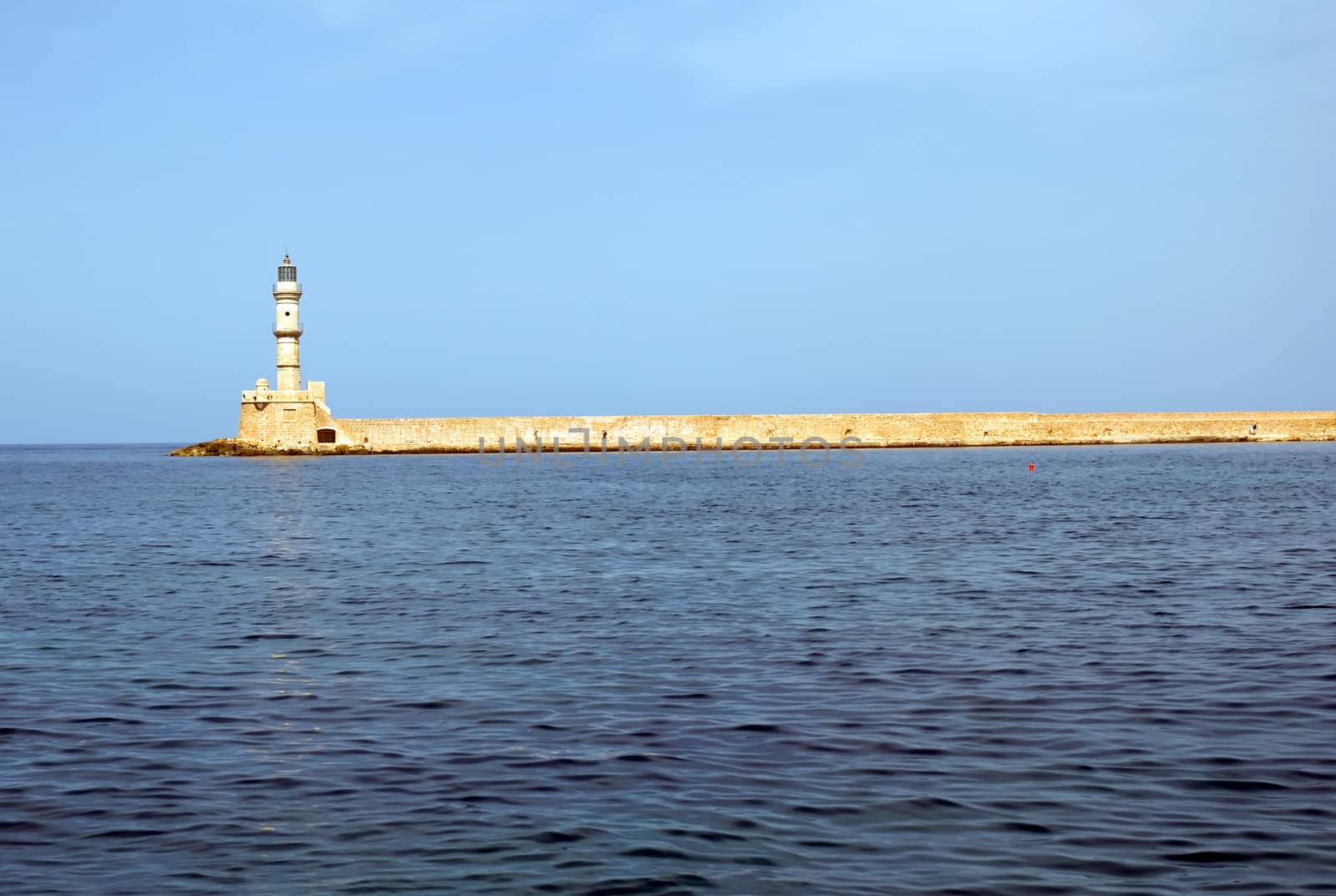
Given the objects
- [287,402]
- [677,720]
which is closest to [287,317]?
[287,402]

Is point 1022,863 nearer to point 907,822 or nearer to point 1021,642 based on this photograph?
point 907,822

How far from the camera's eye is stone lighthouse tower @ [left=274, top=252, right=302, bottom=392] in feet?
201

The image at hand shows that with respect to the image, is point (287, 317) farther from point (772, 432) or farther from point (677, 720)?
point (677, 720)

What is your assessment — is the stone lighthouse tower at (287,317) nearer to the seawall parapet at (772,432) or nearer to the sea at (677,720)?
the seawall parapet at (772,432)

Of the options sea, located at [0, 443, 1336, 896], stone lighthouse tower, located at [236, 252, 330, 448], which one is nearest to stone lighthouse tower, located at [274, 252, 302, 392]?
stone lighthouse tower, located at [236, 252, 330, 448]

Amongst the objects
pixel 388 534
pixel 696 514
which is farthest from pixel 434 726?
pixel 696 514

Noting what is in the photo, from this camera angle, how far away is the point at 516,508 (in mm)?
27234

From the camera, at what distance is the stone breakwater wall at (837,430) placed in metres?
68.4

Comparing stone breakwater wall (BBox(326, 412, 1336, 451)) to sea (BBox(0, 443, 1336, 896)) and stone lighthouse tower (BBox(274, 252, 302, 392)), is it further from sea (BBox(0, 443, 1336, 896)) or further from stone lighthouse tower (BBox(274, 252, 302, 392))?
sea (BBox(0, 443, 1336, 896))

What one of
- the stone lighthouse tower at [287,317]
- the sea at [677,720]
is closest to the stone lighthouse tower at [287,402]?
the stone lighthouse tower at [287,317]

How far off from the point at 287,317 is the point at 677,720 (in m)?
57.8

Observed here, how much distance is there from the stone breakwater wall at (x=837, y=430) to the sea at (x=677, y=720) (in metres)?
51.0

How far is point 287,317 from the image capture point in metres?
61.4

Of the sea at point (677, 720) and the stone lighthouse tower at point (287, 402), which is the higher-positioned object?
the stone lighthouse tower at point (287, 402)
